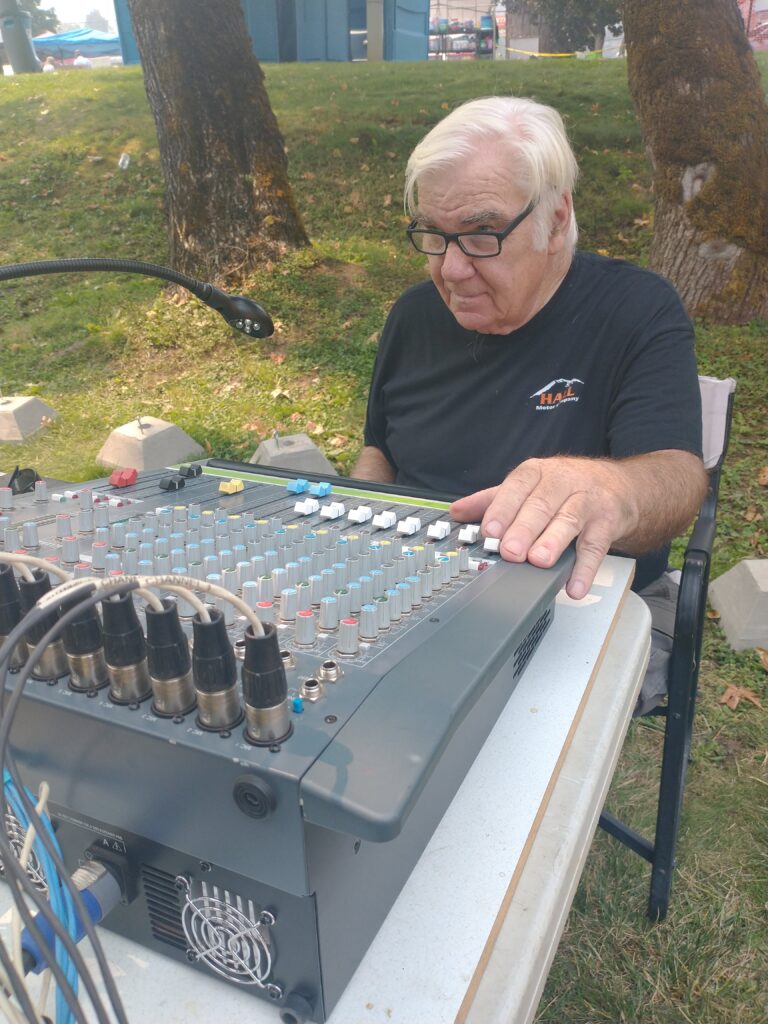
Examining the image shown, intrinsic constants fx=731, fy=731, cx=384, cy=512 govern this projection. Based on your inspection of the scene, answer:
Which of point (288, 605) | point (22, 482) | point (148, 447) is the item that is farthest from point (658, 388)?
point (148, 447)

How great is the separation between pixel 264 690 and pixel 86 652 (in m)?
0.20

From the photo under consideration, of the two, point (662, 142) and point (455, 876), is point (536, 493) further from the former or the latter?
point (662, 142)

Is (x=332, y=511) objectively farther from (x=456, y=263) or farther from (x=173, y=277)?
(x=456, y=263)

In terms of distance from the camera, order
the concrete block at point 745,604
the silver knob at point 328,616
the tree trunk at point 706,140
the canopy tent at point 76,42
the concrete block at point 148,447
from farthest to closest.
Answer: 1. the canopy tent at point 76,42
2. the tree trunk at point 706,140
3. the concrete block at point 148,447
4. the concrete block at point 745,604
5. the silver knob at point 328,616

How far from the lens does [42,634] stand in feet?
2.32

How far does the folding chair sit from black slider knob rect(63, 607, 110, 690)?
118 centimetres

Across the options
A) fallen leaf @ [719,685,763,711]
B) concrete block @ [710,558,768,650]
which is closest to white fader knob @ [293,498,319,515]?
fallen leaf @ [719,685,763,711]

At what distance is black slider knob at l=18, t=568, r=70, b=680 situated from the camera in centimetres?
70

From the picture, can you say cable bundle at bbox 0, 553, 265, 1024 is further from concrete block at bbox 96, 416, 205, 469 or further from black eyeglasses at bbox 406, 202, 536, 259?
Result: concrete block at bbox 96, 416, 205, 469

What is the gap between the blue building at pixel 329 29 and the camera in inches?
538

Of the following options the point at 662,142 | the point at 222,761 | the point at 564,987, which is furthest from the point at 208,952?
the point at 662,142

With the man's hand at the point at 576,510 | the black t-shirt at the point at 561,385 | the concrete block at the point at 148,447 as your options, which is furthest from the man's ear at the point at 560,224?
the concrete block at the point at 148,447

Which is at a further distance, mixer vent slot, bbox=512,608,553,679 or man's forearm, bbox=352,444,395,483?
man's forearm, bbox=352,444,395,483

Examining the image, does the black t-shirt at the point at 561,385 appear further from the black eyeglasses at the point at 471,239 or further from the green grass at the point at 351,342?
the green grass at the point at 351,342
